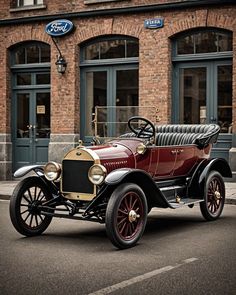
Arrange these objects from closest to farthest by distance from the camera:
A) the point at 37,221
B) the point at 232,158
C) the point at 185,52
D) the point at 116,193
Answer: the point at 116,193 → the point at 37,221 → the point at 232,158 → the point at 185,52

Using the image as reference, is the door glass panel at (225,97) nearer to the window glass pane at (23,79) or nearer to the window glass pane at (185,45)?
the window glass pane at (185,45)

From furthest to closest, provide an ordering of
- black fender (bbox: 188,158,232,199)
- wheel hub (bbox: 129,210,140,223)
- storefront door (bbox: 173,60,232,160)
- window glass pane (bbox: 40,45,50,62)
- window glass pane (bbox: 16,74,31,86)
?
window glass pane (bbox: 16,74,31,86) < window glass pane (bbox: 40,45,50,62) < storefront door (bbox: 173,60,232,160) < black fender (bbox: 188,158,232,199) < wheel hub (bbox: 129,210,140,223)

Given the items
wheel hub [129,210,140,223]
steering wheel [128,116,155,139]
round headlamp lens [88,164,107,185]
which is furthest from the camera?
steering wheel [128,116,155,139]

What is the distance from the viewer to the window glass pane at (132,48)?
1605cm

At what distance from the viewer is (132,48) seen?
52.9 feet

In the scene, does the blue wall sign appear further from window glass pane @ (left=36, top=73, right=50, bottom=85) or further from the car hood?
the car hood

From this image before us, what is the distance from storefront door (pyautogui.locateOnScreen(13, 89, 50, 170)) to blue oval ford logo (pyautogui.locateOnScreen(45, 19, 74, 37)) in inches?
71.4

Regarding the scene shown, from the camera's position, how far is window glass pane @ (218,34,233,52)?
1485 cm

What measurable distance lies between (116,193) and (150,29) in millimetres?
9523

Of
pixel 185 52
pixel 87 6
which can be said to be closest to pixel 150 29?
pixel 185 52

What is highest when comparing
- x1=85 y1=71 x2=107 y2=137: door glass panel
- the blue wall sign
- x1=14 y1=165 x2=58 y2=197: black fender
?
the blue wall sign

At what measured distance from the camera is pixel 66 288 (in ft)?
16.8

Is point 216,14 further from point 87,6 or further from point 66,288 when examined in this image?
point 66,288

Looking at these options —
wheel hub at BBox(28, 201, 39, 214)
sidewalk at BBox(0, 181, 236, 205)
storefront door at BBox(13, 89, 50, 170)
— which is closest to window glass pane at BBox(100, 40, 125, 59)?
storefront door at BBox(13, 89, 50, 170)
